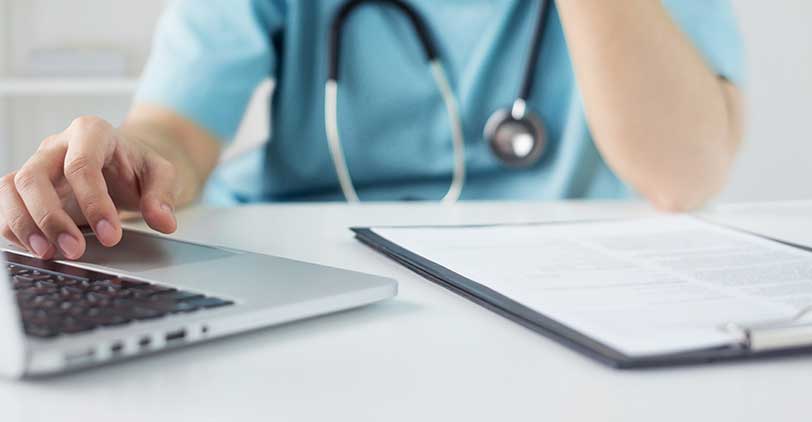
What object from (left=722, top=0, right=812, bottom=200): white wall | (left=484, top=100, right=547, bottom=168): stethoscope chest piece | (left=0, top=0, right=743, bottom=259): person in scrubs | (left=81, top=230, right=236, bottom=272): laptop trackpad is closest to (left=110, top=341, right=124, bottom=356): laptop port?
(left=81, top=230, right=236, bottom=272): laptop trackpad

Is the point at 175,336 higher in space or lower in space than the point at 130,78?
lower

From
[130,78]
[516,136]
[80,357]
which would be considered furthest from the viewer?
[130,78]

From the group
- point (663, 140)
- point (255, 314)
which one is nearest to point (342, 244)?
point (255, 314)

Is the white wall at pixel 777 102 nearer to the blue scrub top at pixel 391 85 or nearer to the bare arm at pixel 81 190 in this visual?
the blue scrub top at pixel 391 85

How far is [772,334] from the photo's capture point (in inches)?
13.5

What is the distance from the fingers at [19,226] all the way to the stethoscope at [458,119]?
19.9 inches

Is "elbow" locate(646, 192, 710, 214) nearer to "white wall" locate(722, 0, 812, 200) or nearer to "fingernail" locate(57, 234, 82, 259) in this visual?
"fingernail" locate(57, 234, 82, 259)

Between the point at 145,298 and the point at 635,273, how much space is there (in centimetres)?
25

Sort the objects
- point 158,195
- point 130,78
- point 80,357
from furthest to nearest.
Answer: point 130,78 → point 158,195 → point 80,357

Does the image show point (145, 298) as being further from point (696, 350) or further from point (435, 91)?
point (435, 91)

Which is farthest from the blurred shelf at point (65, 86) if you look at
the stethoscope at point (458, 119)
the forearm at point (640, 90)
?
the forearm at point (640, 90)

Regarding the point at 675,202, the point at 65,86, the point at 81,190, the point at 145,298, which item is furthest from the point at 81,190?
the point at 65,86

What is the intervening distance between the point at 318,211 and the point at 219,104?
288 mm

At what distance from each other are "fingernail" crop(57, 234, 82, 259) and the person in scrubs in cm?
41
